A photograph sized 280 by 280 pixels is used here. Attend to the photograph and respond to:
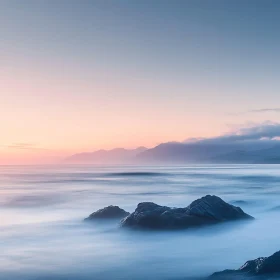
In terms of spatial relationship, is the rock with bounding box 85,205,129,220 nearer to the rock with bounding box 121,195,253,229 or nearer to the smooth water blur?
the smooth water blur

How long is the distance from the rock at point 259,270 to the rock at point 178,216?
6.19m

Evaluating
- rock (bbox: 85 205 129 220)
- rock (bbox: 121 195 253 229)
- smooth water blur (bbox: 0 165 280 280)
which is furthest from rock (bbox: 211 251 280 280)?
rock (bbox: 85 205 129 220)

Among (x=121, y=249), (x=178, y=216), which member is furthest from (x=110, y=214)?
(x=121, y=249)

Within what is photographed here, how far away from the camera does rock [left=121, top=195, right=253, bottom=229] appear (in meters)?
15.3

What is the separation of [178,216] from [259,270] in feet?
23.6

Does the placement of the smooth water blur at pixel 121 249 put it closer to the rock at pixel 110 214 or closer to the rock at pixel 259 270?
the rock at pixel 110 214

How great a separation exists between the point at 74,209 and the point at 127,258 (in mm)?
13080

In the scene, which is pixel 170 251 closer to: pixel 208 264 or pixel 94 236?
pixel 208 264

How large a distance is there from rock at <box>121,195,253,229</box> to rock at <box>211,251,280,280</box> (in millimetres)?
6187

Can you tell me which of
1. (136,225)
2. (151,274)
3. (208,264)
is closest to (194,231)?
(136,225)

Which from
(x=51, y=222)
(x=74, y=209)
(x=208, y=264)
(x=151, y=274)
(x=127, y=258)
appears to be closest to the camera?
(x=151, y=274)

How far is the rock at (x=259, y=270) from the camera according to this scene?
848 centimetres

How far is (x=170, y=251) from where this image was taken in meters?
12.6

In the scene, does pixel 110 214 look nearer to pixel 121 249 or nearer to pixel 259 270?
pixel 121 249
